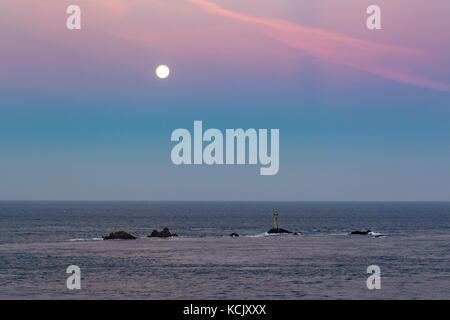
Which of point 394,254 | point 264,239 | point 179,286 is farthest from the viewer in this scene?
point 264,239

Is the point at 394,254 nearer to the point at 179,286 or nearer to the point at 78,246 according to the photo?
the point at 179,286

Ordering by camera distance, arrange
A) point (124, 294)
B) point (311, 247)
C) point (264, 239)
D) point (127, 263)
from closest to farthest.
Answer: point (124, 294) < point (127, 263) < point (311, 247) < point (264, 239)

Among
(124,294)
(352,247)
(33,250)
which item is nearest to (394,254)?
(352,247)

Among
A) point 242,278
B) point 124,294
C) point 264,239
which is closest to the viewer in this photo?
point 124,294

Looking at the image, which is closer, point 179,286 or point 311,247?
point 179,286

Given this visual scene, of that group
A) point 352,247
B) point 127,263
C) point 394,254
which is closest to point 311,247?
point 352,247

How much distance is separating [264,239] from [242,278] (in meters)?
56.0

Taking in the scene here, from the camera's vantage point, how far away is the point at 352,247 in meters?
97.8
